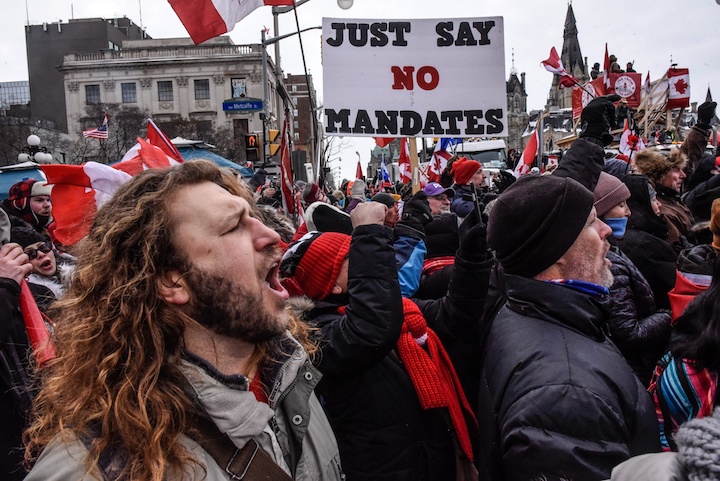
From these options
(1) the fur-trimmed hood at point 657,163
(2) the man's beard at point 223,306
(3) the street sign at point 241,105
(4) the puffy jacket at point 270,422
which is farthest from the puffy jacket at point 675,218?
(3) the street sign at point 241,105

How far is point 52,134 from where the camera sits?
37000mm

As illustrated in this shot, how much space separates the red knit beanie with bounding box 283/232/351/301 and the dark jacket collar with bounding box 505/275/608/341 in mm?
890

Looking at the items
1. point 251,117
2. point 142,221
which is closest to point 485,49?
point 142,221

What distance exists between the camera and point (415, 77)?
486 centimetres

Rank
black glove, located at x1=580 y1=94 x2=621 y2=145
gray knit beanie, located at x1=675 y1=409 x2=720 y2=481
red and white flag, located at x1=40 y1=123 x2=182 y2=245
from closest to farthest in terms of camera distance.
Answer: gray knit beanie, located at x1=675 y1=409 x2=720 y2=481
red and white flag, located at x1=40 y1=123 x2=182 y2=245
black glove, located at x1=580 y1=94 x2=621 y2=145

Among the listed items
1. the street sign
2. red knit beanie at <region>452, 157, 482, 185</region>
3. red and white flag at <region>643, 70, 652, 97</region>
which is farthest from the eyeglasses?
red and white flag at <region>643, 70, 652, 97</region>

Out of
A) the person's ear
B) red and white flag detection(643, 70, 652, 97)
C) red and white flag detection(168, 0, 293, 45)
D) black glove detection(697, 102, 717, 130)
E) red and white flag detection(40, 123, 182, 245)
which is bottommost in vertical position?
the person's ear

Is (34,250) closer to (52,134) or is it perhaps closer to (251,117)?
(52,134)

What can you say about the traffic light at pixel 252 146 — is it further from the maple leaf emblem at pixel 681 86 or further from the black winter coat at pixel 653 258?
the black winter coat at pixel 653 258

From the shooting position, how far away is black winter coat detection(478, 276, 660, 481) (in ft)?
5.05

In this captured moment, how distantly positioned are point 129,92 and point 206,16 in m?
70.1

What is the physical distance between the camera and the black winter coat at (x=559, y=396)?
5.05 ft

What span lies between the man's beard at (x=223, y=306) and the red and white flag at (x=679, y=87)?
15151 mm

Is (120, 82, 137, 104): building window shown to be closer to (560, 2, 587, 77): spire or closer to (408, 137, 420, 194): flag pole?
(560, 2, 587, 77): spire
